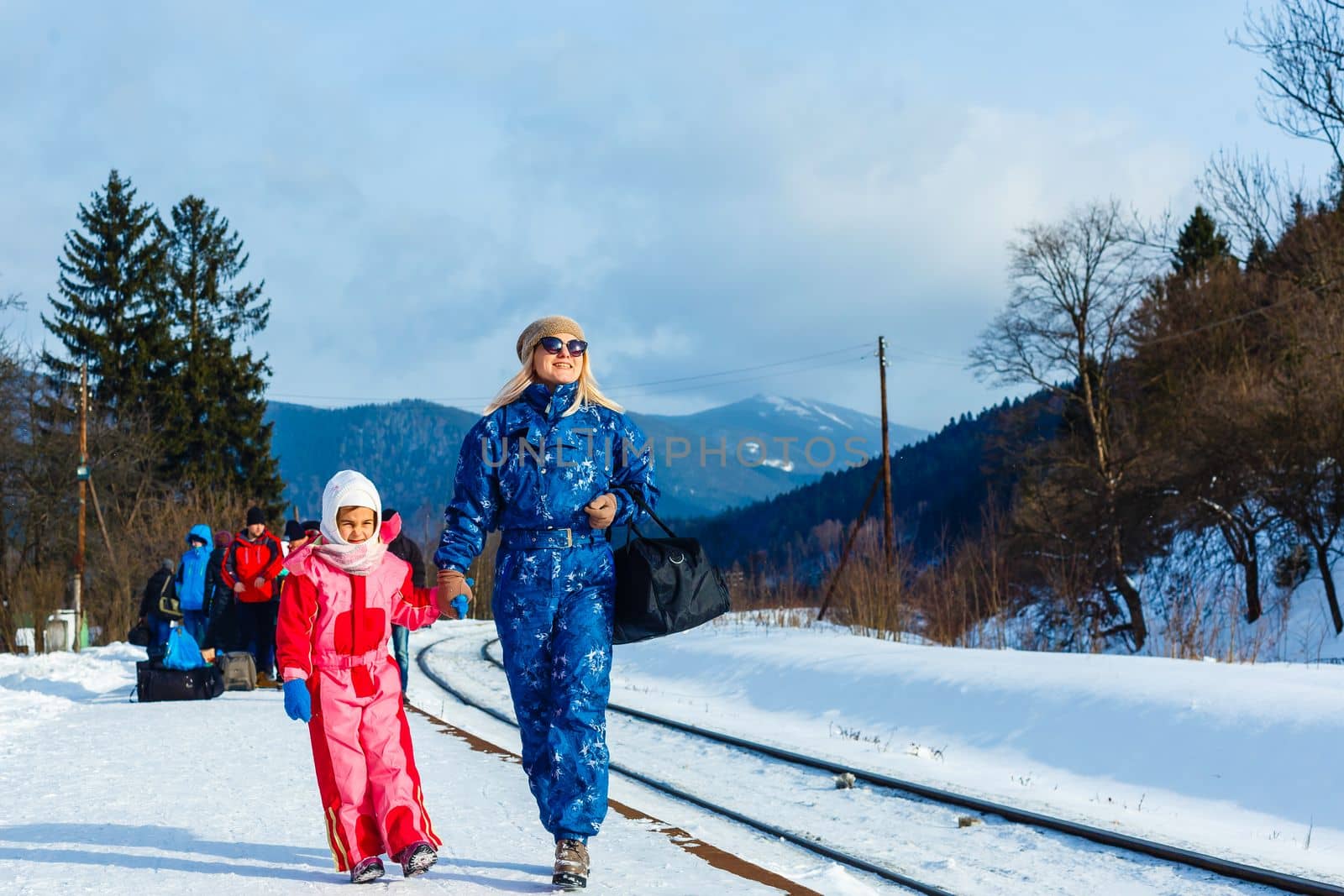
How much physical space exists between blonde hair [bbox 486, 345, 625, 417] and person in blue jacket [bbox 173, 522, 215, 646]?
9934mm

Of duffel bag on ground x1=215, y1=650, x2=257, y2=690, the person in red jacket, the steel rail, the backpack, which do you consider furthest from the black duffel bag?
the backpack

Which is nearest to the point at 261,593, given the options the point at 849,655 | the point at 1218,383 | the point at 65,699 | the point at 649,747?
the point at 65,699

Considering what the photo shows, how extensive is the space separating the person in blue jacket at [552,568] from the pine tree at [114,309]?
4493 centimetres

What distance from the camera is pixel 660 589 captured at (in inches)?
180

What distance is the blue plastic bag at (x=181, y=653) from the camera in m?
11.6

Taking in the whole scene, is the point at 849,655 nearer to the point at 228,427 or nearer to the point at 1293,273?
the point at 1293,273

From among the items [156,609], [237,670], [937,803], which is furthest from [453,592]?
[156,609]

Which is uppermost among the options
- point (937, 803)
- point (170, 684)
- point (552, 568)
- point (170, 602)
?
point (552, 568)

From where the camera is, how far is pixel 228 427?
47781 mm

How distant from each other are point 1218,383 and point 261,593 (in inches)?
977

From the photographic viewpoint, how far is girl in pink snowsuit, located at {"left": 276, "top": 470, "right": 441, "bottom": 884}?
14.6 ft

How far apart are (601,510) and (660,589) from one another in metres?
0.38

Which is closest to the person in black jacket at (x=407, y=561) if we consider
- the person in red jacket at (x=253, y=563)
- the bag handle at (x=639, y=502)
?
the person in red jacket at (x=253, y=563)

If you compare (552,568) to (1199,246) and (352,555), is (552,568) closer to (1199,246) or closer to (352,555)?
(352,555)
